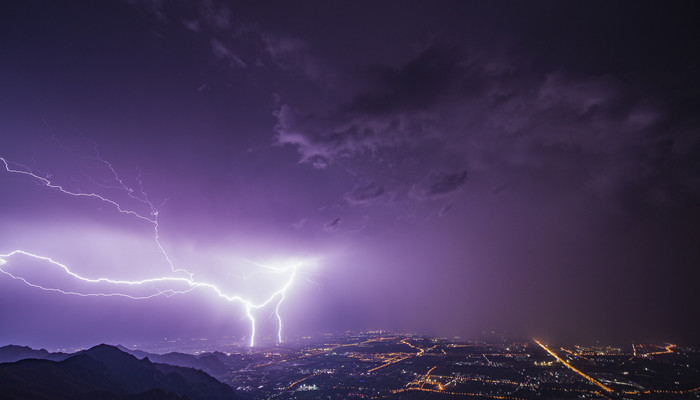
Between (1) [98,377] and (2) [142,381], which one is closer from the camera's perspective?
(1) [98,377]

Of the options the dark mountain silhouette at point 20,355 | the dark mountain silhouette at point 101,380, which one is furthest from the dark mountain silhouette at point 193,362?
the dark mountain silhouette at point 101,380

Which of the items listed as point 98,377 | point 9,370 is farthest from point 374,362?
point 9,370

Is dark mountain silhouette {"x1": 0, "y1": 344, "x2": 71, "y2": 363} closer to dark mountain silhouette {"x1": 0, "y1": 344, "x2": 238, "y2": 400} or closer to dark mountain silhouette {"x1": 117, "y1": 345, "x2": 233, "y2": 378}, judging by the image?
dark mountain silhouette {"x1": 117, "y1": 345, "x2": 233, "y2": 378}

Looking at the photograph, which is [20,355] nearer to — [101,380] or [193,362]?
[193,362]

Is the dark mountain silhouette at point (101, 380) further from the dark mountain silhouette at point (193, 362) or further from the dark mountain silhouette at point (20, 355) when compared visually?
the dark mountain silhouette at point (193, 362)

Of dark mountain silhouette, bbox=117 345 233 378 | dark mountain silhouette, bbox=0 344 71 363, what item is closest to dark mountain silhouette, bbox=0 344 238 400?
dark mountain silhouette, bbox=0 344 71 363

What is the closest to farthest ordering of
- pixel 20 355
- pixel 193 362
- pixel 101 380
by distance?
1. pixel 101 380
2. pixel 20 355
3. pixel 193 362

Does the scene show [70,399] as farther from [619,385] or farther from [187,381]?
[619,385]

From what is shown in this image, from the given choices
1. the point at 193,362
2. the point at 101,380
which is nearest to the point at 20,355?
the point at 193,362
